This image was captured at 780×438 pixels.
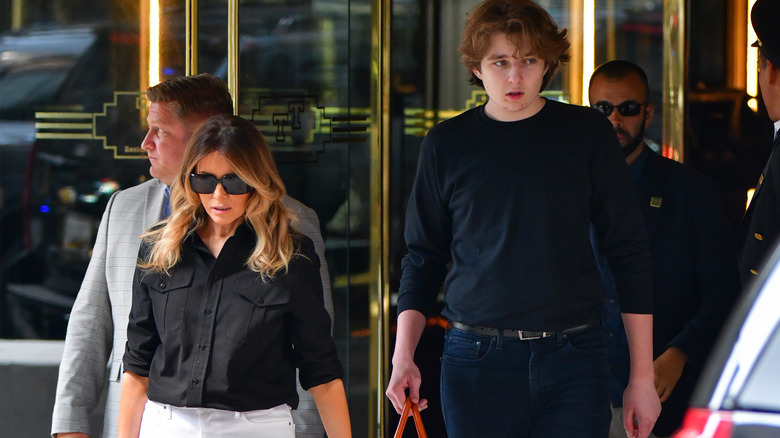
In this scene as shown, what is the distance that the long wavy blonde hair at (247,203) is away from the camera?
108 inches

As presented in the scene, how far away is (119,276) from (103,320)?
0.48 ft

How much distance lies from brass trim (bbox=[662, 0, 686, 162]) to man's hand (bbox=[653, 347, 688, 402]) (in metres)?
1.27

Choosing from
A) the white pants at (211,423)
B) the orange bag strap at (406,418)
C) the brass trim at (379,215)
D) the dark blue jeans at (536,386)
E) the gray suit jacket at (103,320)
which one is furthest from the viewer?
the brass trim at (379,215)

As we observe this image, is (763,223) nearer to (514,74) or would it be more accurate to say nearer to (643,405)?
(643,405)

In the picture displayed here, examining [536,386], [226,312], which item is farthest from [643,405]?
[226,312]

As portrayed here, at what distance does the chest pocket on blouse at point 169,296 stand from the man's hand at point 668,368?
5.03 feet

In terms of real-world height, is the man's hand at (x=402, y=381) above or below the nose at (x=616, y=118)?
below

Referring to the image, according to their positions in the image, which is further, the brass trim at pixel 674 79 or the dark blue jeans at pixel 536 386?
the brass trim at pixel 674 79

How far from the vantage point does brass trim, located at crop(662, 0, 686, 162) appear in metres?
4.45

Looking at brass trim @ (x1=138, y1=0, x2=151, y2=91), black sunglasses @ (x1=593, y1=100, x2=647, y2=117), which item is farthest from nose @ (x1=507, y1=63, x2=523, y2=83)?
brass trim @ (x1=138, y1=0, x2=151, y2=91)

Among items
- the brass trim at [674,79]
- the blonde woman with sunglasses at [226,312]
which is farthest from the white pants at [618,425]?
the blonde woman with sunglasses at [226,312]

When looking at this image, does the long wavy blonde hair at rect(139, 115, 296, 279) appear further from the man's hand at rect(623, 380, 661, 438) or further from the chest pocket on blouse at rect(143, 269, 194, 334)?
the man's hand at rect(623, 380, 661, 438)

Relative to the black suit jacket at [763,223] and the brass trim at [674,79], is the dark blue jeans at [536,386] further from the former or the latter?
the brass trim at [674,79]

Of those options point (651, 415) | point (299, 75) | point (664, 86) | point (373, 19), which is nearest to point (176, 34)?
point (299, 75)
